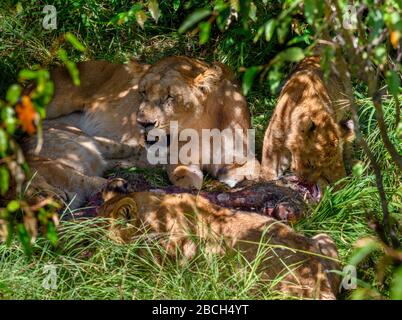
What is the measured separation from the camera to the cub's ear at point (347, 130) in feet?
24.7

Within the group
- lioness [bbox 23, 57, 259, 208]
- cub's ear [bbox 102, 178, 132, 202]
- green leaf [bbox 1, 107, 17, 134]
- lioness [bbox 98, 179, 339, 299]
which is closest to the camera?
green leaf [bbox 1, 107, 17, 134]

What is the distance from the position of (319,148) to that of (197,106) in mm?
1533

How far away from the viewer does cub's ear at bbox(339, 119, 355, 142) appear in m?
7.52

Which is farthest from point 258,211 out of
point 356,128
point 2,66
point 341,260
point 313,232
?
point 2,66

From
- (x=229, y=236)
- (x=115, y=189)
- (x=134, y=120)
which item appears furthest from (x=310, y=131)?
(x=134, y=120)

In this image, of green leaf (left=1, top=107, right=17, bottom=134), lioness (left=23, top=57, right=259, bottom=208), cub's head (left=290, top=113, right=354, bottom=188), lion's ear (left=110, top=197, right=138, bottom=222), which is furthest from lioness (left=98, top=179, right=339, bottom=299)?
green leaf (left=1, top=107, right=17, bottom=134)

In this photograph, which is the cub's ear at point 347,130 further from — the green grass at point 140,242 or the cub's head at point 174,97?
the cub's head at point 174,97

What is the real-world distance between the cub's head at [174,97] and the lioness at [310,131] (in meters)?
0.88

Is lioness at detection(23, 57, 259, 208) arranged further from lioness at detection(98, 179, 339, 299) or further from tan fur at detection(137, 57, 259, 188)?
lioness at detection(98, 179, 339, 299)

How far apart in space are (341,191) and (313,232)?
65 centimetres

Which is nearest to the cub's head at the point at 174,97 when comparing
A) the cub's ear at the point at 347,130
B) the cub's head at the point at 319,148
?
the cub's head at the point at 319,148

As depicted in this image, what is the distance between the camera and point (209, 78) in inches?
336

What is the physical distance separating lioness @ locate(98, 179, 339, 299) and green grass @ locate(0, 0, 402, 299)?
130mm

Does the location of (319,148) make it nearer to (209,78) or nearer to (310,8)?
(209,78)
